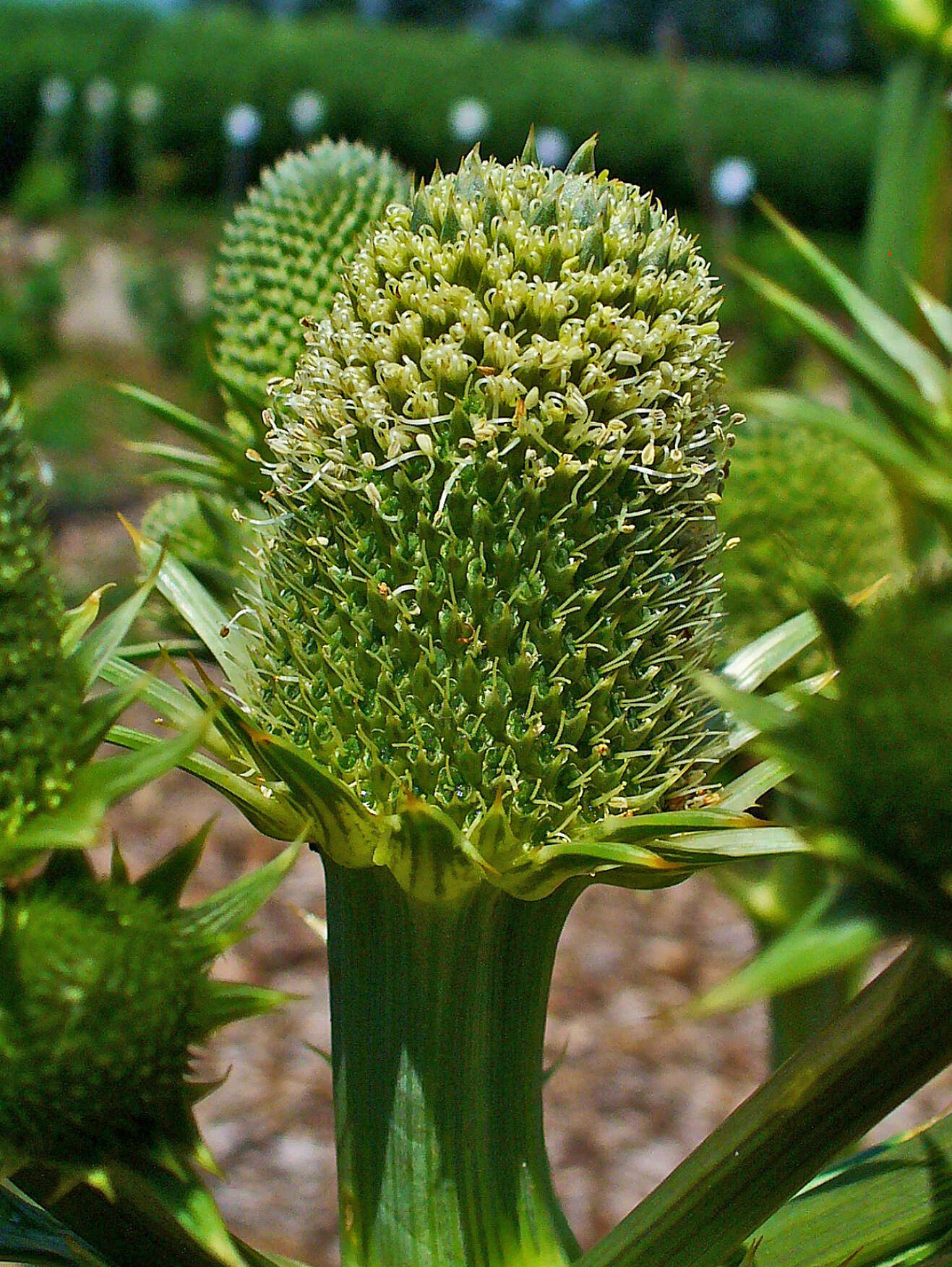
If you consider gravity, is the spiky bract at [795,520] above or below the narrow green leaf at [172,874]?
above

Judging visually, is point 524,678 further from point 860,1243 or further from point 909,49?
point 909,49

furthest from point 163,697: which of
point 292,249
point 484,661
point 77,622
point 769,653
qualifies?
point 292,249

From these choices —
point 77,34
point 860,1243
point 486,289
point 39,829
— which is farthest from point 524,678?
A: point 77,34

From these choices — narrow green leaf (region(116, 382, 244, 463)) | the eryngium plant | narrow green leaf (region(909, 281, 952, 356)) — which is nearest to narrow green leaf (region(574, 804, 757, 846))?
the eryngium plant

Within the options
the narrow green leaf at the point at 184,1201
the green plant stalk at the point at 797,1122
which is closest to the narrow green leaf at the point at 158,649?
the narrow green leaf at the point at 184,1201

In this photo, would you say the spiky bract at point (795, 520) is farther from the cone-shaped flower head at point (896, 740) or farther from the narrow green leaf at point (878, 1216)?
the cone-shaped flower head at point (896, 740)

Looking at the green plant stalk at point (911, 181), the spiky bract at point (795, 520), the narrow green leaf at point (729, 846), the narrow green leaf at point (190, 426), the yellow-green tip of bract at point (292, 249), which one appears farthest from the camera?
the green plant stalk at point (911, 181)
